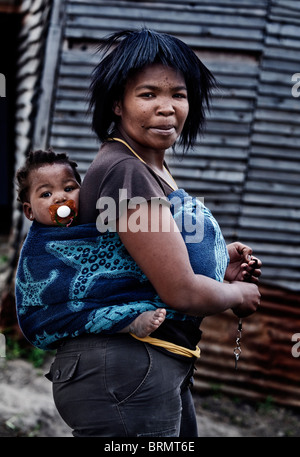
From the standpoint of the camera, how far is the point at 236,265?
1941 mm

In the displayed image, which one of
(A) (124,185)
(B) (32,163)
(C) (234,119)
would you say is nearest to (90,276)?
(A) (124,185)

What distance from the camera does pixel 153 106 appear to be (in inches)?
63.0

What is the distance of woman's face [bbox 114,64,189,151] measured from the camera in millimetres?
1601

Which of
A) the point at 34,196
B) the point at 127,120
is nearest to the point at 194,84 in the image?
the point at 127,120

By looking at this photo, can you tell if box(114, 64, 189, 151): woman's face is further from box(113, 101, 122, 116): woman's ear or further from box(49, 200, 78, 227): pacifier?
box(49, 200, 78, 227): pacifier

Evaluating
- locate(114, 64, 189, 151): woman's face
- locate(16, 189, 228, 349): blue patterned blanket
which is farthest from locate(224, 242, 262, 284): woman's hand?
locate(114, 64, 189, 151): woman's face

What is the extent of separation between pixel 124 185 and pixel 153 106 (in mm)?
324

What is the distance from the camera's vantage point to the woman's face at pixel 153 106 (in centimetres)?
160

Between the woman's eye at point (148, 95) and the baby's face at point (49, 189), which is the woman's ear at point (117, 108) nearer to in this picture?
the woman's eye at point (148, 95)

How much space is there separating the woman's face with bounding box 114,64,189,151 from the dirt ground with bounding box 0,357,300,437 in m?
2.85

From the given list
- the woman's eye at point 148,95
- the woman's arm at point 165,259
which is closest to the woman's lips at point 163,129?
the woman's eye at point 148,95

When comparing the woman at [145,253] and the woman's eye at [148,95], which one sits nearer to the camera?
the woman at [145,253]

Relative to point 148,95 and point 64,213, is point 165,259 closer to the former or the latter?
point 64,213

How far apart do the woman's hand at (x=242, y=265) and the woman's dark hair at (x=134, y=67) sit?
572mm
